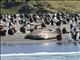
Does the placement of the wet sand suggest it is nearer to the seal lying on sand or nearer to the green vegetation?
the seal lying on sand

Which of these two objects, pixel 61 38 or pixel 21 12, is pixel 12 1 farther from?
pixel 61 38

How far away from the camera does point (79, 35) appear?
28547mm

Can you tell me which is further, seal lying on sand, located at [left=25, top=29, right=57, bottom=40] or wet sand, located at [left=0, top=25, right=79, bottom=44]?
seal lying on sand, located at [left=25, top=29, right=57, bottom=40]

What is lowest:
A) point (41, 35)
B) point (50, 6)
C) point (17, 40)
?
point (50, 6)

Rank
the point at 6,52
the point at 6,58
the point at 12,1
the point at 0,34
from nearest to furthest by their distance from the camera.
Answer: the point at 6,58 → the point at 6,52 → the point at 0,34 → the point at 12,1

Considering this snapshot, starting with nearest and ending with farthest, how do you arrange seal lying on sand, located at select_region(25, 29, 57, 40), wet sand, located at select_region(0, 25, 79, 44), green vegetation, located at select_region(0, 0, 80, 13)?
wet sand, located at select_region(0, 25, 79, 44) → seal lying on sand, located at select_region(25, 29, 57, 40) → green vegetation, located at select_region(0, 0, 80, 13)

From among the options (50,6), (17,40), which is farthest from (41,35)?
(50,6)

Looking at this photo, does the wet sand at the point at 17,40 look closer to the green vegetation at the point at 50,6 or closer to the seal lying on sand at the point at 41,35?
the seal lying on sand at the point at 41,35

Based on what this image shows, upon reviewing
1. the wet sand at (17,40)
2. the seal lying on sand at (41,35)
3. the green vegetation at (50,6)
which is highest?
the seal lying on sand at (41,35)

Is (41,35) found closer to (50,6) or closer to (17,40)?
(17,40)

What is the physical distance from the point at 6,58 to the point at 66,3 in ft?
123

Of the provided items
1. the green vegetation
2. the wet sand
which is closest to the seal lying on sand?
the wet sand

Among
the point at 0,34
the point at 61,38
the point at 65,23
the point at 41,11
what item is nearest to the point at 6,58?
the point at 61,38

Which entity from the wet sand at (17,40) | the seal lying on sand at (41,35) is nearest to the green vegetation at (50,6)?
the wet sand at (17,40)
